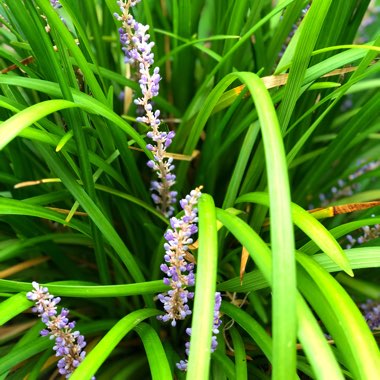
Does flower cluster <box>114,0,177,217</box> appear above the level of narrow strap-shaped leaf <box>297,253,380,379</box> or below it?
above

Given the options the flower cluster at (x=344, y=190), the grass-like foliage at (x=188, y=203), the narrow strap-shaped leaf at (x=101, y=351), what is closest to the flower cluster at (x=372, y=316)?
the grass-like foliage at (x=188, y=203)

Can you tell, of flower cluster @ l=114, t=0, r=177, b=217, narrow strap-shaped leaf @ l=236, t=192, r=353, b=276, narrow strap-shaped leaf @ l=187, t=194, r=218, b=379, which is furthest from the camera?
flower cluster @ l=114, t=0, r=177, b=217

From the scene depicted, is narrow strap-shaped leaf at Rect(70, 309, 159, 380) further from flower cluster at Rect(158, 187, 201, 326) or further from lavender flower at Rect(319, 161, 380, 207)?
lavender flower at Rect(319, 161, 380, 207)

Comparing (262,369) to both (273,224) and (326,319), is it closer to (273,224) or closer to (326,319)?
(326,319)

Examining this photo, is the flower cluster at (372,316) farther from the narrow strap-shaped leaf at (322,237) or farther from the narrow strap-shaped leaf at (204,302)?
the narrow strap-shaped leaf at (204,302)

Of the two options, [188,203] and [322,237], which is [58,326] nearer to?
[188,203]

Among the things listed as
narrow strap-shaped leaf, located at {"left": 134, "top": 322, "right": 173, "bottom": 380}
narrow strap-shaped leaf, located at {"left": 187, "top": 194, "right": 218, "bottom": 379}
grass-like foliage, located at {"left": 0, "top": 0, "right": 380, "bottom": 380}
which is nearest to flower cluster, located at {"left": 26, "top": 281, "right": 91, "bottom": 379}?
grass-like foliage, located at {"left": 0, "top": 0, "right": 380, "bottom": 380}

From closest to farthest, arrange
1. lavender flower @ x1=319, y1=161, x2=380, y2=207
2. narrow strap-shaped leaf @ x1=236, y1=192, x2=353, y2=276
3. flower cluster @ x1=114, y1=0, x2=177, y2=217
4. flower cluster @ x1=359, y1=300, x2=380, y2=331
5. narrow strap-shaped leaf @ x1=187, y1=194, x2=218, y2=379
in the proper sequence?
narrow strap-shaped leaf @ x1=187, y1=194, x2=218, y2=379, narrow strap-shaped leaf @ x1=236, y1=192, x2=353, y2=276, flower cluster @ x1=114, y1=0, x2=177, y2=217, flower cluster @ x1=359, y1=300, x2=380, y2=331, lavender flower @ x1=319, y1=161, x2=380, y2=207

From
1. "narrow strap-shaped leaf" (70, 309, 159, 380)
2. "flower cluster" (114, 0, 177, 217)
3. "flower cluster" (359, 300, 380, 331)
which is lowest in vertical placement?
"narrow strap-shaped leaf" (70, 309, 159, 380)
